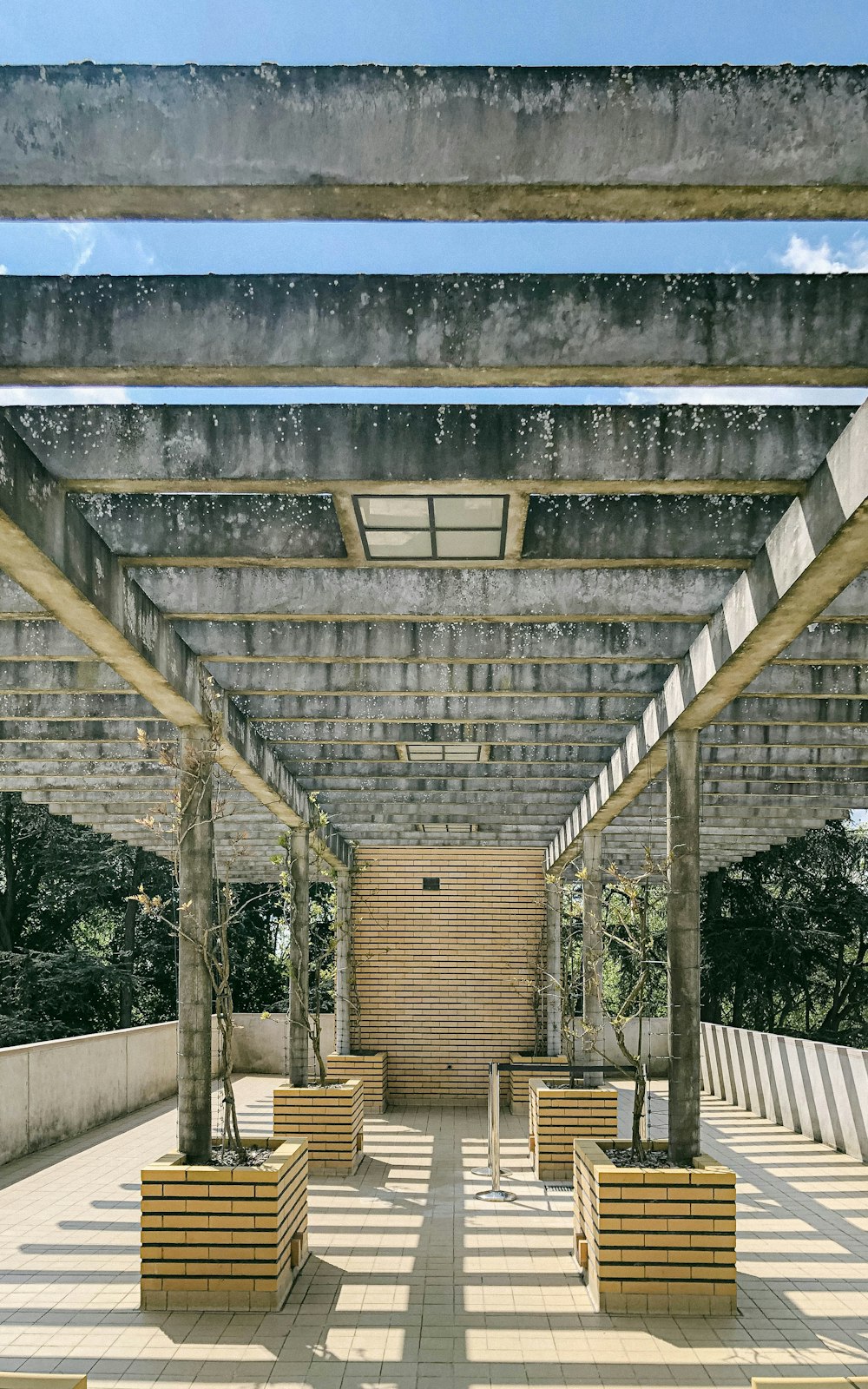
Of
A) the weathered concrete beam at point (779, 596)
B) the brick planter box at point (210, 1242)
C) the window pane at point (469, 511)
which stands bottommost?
the brick planter box at point (210, 1242)

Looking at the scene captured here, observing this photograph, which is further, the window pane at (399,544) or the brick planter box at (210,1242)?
the brick planter box at (210,1242)

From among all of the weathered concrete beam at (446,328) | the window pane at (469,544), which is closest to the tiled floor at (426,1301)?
the window pane at (469,544)

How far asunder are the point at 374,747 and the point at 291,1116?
389cm

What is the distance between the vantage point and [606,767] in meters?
10.9

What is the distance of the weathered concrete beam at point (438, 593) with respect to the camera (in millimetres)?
6336

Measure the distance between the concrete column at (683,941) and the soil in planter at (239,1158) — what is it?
2.65 m

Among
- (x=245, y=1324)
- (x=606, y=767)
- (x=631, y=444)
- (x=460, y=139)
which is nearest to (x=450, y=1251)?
(x=245, y=1324)

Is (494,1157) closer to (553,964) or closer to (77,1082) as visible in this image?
(77,1082)

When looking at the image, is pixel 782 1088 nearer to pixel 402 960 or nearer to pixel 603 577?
pixel 402 960

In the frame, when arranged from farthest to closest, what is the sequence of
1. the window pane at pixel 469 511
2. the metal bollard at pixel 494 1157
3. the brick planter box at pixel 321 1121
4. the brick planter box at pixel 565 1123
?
the brick planter box at pixel 321 1121 → the brick planter box at pixel 565 1123 → the metal bollard at pixel 494 1157 → the window pane at pixel 469 511

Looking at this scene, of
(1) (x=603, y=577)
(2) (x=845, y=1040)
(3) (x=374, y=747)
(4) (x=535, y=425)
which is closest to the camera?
A: (4) (x=535, y=425)

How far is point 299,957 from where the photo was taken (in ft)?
40.0

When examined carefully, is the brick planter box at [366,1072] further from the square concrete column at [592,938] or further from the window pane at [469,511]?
the window pane at [469,511]

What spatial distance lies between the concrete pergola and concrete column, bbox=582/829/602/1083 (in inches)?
96.5
